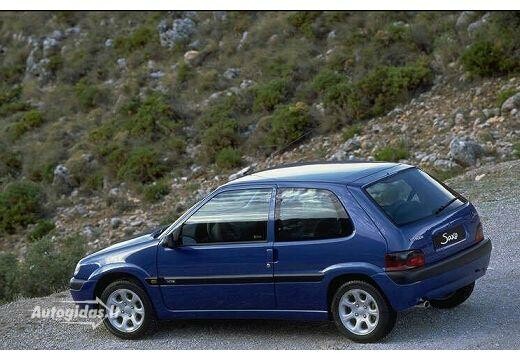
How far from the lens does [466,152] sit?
16.5 metres

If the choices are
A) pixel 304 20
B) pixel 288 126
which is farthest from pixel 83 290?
pixel 304 20

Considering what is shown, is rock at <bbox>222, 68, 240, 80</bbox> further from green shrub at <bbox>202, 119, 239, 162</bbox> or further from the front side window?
the front side window

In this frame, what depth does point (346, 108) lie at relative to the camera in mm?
20859

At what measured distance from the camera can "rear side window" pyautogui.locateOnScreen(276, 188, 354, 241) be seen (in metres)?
6.66

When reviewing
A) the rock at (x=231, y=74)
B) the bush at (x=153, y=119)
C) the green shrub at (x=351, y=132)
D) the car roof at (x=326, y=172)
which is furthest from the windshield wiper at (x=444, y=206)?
the rock at (x=231, y=74)

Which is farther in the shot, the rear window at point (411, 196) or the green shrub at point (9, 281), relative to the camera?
the green shrub at point (9, 281)

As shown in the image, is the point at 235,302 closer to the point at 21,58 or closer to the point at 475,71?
the point at 475,71

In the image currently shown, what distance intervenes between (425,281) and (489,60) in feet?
48.1

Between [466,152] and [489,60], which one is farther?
[489,60]

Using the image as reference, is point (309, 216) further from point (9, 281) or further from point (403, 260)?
point (9, 281)

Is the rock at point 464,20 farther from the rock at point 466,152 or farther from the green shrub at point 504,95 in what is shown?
the rock at point 466,152

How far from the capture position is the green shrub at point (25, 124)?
87.4ft

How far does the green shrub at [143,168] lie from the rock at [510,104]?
27.2 feet

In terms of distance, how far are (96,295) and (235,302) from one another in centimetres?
142
